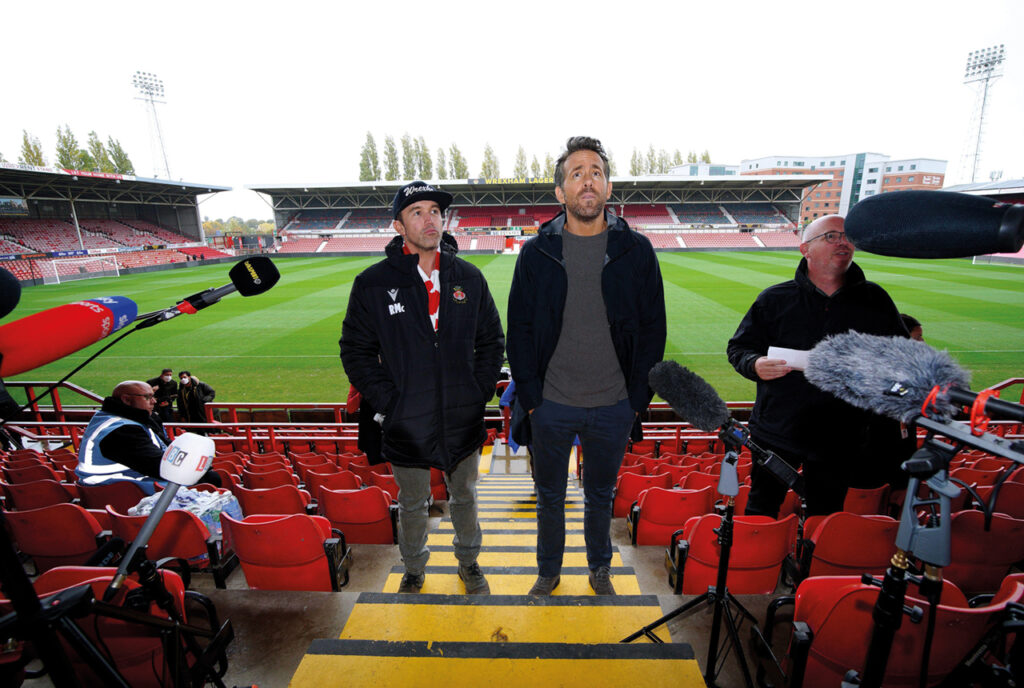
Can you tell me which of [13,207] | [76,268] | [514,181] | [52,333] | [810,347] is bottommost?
[76,268]

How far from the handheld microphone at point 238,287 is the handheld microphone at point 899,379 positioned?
1935mm

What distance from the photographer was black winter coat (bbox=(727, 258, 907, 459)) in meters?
2.62

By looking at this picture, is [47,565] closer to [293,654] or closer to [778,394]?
[293,654]

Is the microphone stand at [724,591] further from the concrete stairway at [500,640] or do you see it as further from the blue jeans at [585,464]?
the blue jeans at [585,464]

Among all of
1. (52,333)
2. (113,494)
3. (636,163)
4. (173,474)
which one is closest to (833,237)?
(173,474)

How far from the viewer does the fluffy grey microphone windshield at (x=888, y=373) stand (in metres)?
1.05

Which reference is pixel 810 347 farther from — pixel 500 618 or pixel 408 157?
pixel 408 157

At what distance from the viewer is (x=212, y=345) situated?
47.4ft

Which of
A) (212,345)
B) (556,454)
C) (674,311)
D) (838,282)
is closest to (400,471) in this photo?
(556,454)

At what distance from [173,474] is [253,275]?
0.93 meters

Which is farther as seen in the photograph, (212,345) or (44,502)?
(212,345)

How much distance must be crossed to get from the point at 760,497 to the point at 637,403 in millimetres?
1282

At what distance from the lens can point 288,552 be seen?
2516mm

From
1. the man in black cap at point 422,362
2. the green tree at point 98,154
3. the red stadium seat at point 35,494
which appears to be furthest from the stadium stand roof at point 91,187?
the man in black cap at point 422,362
